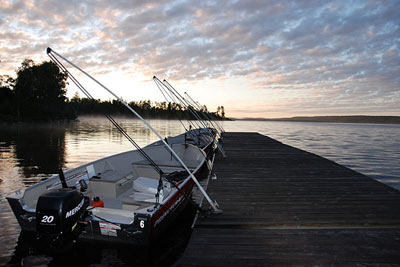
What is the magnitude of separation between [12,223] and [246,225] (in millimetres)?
6213

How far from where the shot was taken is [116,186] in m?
6.95

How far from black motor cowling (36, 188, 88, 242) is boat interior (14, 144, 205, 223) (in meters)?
0.74

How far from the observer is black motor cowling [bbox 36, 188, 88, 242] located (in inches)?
160

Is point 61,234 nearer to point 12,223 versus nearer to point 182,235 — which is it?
point 182,235

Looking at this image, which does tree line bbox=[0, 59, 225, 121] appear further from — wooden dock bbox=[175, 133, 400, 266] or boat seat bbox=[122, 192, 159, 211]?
boat seat bbox=[122, 192, 159, 211]

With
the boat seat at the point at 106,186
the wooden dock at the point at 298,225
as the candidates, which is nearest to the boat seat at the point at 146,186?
the boat seat at the point at 106,186

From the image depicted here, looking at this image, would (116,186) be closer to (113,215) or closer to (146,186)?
(146,186)

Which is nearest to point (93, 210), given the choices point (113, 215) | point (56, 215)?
point (113, 215)

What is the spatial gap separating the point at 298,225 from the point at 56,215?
458 centimetres

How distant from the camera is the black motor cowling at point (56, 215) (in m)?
4.07

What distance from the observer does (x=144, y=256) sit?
17.2ft

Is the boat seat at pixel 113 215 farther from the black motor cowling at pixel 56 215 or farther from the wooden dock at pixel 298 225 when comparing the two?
the wooden dock at pixel 298 225

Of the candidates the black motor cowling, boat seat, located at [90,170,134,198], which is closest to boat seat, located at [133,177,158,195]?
boat seat, located at [90,170,134,198]

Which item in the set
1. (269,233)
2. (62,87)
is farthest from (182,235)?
(62,87)
